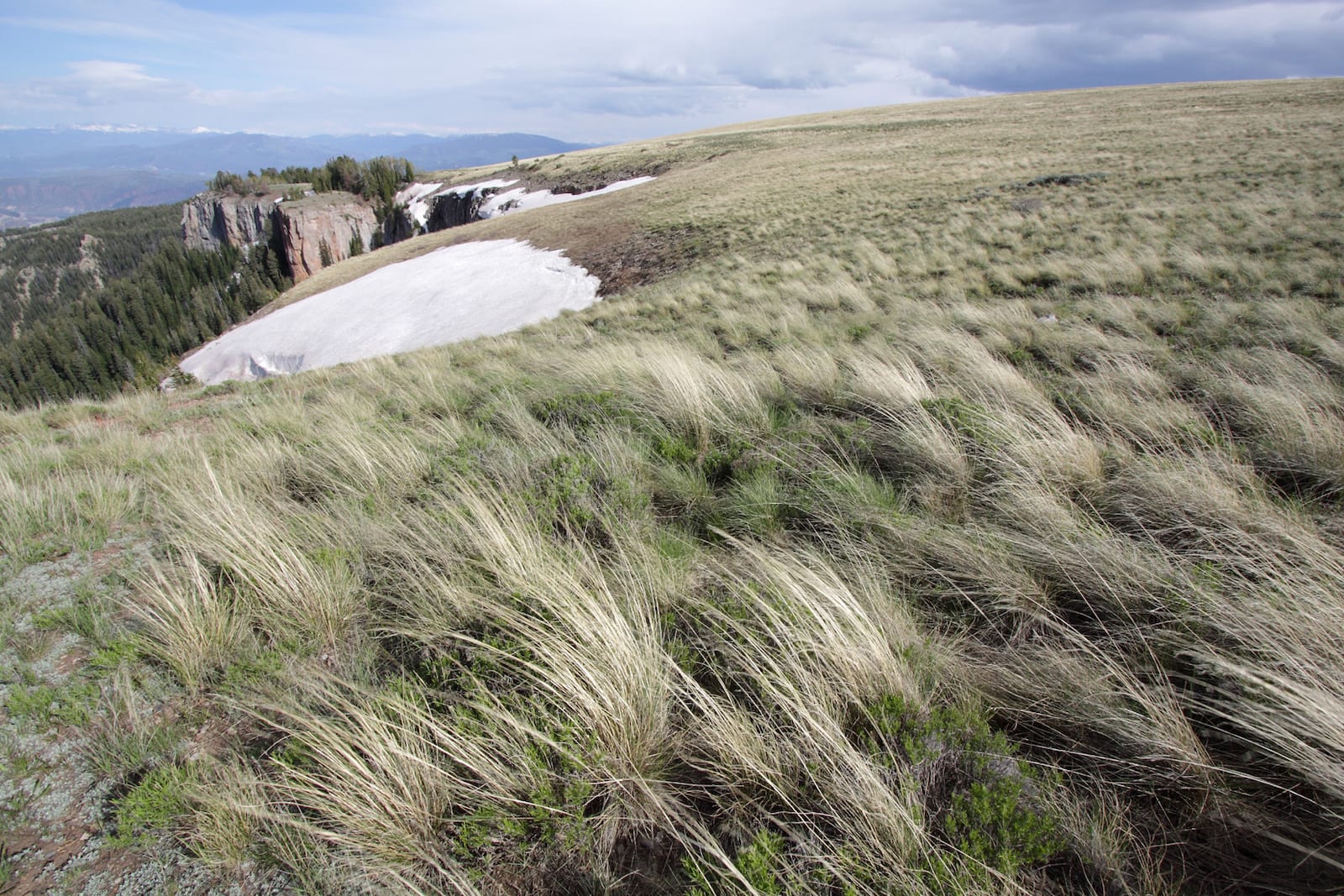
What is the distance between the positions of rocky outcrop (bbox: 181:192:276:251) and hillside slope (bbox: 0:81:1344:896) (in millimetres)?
91518

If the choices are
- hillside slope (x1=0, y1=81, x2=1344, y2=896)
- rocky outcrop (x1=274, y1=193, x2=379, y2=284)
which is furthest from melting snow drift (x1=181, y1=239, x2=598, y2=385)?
rocky outcrop (x1=274, y1=193, x2=379, y2=284)

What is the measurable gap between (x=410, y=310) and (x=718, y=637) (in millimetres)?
22559

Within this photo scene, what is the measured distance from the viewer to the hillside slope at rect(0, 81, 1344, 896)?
1555 millimetres

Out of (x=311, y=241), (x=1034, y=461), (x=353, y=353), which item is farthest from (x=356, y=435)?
(x=311, y=241)

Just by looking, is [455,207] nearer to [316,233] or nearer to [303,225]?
[316,233]

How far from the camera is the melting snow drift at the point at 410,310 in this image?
18.5 metres

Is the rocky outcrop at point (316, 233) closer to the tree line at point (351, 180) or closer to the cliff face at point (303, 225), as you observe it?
the cliff face at point (303, 225)

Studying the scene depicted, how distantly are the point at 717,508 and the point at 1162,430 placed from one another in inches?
109

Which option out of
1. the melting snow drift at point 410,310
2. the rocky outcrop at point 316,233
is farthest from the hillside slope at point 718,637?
the rocky outcrop at point 316,233

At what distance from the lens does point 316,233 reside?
211 ft

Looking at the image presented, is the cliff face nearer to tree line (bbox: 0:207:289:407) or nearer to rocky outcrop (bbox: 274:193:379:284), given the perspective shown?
rocky outcrop (bbox: 274:193:379:284)

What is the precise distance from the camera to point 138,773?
1941 millimetres

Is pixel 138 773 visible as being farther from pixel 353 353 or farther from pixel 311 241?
pixel 311 241

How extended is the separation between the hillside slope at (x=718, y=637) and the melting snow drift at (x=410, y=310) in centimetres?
1331
